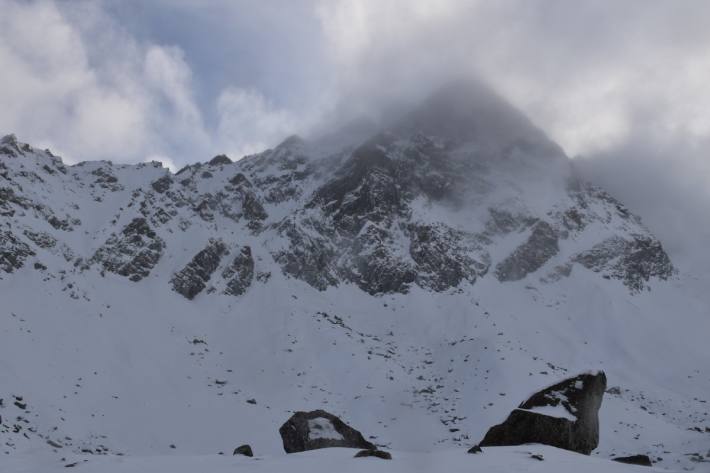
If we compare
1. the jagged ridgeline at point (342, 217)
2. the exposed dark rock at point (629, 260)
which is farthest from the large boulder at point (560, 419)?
the exposed dark rock at point (629, 260)

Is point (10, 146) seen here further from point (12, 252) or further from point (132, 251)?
point (12, 252)

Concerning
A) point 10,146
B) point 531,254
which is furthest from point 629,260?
point 10,146

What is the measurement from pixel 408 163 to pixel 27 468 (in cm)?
10299

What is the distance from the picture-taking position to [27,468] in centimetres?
1883

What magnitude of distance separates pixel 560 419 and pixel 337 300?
6311 cm

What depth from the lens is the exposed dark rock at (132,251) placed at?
77.6 meters

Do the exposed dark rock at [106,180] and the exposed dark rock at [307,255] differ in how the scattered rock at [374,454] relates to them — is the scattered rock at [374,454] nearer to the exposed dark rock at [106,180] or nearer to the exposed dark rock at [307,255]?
the exposed dark rock at [307,255]

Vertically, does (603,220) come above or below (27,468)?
above

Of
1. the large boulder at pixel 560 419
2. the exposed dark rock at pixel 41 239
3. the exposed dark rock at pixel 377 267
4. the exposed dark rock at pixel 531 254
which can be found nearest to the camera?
the large boulder at pixel 560 419

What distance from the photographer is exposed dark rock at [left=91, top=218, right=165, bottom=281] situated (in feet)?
255

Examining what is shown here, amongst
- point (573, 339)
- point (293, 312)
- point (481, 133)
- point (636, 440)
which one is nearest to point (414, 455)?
point (636, 440)

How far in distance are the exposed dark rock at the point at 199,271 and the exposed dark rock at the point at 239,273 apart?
229cm

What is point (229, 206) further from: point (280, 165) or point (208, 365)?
point (208, 365)

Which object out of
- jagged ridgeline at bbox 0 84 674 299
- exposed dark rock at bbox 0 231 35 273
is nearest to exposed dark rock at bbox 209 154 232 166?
jagged ridgeline at bbox 0 84 674 299
